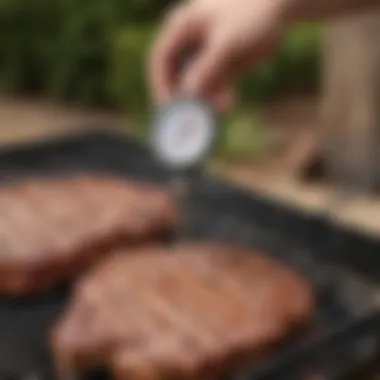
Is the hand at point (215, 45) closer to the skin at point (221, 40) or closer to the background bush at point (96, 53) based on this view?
the skin at point (221, 40)

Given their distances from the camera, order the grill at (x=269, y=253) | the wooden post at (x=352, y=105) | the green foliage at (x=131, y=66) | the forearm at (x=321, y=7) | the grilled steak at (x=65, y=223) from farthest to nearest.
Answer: the green foliage at (x=131, y=66)
the wooden post at (x=352, y=105)
the grilled steak at (x=65, y=223)
the forearm at (x=321, y=7)
the grill at (x=269, y=253)

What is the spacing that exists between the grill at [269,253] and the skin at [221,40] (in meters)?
0.24

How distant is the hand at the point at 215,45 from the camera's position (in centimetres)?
112

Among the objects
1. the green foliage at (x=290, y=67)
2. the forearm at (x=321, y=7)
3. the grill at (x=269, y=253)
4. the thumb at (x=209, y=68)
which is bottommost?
the grill at (x=269, y=253)

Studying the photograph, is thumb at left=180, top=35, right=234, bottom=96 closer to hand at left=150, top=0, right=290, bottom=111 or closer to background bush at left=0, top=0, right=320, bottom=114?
hand at left=150, top=0, right=290, bottom=111

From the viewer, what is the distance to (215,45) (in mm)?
1138

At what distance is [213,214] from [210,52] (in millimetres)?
395

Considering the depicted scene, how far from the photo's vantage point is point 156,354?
3.29 ft

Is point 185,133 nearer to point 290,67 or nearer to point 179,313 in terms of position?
point 179,313

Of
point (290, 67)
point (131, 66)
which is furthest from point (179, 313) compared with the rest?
point (290, 67)

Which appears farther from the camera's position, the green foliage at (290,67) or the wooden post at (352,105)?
the green foliage at (290,67)

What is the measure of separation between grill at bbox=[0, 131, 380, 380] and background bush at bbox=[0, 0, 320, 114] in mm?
320

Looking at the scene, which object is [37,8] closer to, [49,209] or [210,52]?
[49,209]

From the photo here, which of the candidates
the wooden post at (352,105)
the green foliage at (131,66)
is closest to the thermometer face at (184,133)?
the wooden post at (352,105)
